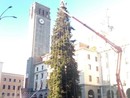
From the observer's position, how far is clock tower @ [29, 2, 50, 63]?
7888 centimetres

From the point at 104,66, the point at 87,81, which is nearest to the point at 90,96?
the point at 87,81

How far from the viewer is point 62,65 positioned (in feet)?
112

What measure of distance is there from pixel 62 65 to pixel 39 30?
50.0 meters

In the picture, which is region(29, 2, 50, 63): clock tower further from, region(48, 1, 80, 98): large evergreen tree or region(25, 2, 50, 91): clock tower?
region(48, 1, 80, 98): large evergreen tree

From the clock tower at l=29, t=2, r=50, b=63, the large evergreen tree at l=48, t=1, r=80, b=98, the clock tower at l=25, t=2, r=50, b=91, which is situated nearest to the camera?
the large evergreen tree at l=48, t=1, r=80, b=98

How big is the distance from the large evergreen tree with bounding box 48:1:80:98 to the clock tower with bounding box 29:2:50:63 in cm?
3945

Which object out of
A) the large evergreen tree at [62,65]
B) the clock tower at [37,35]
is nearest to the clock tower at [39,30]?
the clock tower at [37,35]

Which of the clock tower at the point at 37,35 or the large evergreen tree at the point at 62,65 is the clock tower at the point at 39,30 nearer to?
the clock tower at the point at 37,35

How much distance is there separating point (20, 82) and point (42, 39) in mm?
20340

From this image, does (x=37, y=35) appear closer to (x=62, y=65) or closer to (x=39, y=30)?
(x=39, y=30)

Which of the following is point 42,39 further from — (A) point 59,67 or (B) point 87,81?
(A) point 59,67

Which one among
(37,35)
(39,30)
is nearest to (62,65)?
(37,35)

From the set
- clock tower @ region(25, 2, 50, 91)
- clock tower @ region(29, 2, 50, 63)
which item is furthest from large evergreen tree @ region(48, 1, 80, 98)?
clock tower @ region(29, 2, 50, 63)

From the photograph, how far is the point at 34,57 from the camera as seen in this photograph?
76.3 m
